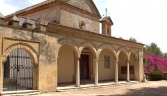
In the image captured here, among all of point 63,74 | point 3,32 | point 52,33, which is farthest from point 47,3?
point 3,32

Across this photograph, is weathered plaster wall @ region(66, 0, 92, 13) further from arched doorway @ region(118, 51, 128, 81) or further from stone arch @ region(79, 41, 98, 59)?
arched doorway @ region(118, 51, 128, 81)

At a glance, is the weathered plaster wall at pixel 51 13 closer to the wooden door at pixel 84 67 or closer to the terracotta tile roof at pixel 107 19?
the wooden door at pixel 84 67

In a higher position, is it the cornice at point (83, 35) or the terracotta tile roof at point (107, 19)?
the terracotta tile roof at point (107, 19)

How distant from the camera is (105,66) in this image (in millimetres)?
19469

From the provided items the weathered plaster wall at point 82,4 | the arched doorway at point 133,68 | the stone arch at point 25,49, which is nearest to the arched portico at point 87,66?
the weathered plaster wall at point 82,4

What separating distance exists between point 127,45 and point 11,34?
11.6 metres

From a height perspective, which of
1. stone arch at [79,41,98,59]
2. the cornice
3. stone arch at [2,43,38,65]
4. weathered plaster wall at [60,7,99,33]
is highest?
weathered plaster wall at [60,7,99,33]

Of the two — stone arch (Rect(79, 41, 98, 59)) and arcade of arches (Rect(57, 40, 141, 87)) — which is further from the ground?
stone arch (Rect(79, 41, 98, 59))

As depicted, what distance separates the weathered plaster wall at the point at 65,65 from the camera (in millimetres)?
15000

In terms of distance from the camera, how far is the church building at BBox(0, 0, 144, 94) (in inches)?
404

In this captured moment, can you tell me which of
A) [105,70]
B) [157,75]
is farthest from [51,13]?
[157,75]

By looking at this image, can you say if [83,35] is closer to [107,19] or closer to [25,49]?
[25,49]

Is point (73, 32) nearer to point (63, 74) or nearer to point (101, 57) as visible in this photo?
point (63, 74)

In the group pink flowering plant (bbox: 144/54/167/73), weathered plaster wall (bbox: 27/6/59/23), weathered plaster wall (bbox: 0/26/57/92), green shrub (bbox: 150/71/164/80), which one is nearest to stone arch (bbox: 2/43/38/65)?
weathered plaster wall (bbox: 0/26/57/92)
